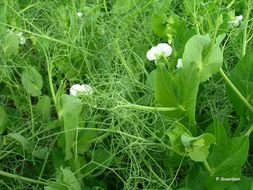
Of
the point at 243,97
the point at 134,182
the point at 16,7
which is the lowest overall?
the point at 134,182

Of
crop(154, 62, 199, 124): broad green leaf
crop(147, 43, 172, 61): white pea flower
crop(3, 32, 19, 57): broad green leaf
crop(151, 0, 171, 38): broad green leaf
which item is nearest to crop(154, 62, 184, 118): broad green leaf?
crop(154, 62, 199, 124): broad green leaf

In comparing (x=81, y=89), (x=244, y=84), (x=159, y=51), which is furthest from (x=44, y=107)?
(x=244, y=84)

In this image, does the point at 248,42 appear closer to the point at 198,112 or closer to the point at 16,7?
the point at 198,112

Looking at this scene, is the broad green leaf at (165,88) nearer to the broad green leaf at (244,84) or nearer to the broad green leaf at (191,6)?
the broad green leaf at (244,84)

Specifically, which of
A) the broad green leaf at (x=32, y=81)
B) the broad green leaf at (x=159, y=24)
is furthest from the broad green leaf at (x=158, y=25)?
the broad green leaf at (x=32, y=81)

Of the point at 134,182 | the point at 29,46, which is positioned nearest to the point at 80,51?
the point at 29,46

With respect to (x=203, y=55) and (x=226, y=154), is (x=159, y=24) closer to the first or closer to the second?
(x=203, y=55)
